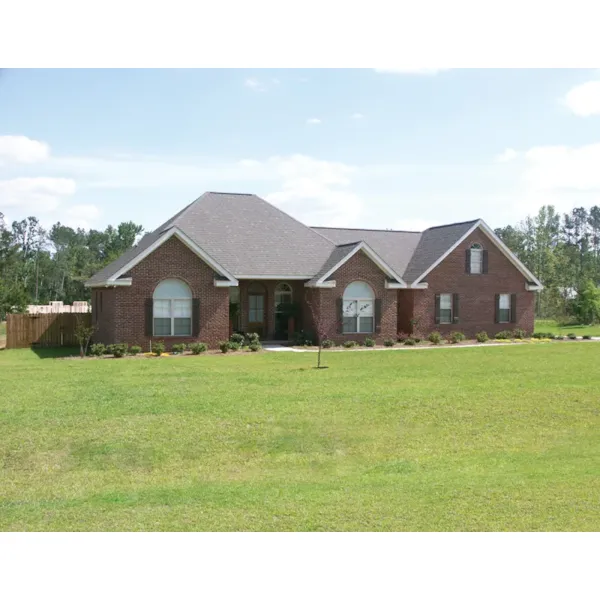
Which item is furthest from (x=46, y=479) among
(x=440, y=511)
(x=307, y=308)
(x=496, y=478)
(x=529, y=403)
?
(x=307, y=308)

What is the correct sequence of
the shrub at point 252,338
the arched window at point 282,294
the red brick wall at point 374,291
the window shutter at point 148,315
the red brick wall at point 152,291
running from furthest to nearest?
the arched window at point 282,294 → the red brick wall at point 374,291 → the shrub at point 252,338 → the window shutter at point 148,315 → the red brick wall at point 152,291

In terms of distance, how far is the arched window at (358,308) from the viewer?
1142 inches

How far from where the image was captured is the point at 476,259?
106ft

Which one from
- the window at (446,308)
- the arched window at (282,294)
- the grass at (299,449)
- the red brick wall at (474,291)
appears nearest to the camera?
the grass at (299,449)

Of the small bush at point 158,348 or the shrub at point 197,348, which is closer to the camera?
the small bush at point 158,348

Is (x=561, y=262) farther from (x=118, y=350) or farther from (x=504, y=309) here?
(x=118, y=350)

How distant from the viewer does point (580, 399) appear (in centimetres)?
1590

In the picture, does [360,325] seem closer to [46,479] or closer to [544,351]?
[544,351]

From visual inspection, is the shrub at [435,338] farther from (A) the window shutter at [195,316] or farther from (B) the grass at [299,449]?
(B) the grass at [299,449]

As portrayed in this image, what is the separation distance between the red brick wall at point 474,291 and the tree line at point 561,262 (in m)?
11.4

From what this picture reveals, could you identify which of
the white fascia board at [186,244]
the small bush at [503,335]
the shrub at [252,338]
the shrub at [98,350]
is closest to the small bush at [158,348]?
the shrub at [98,350]

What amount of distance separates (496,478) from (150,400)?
7.41 m

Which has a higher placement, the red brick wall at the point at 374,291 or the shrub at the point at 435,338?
the red brick wall at the point at 374,291

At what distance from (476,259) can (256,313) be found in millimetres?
10339
